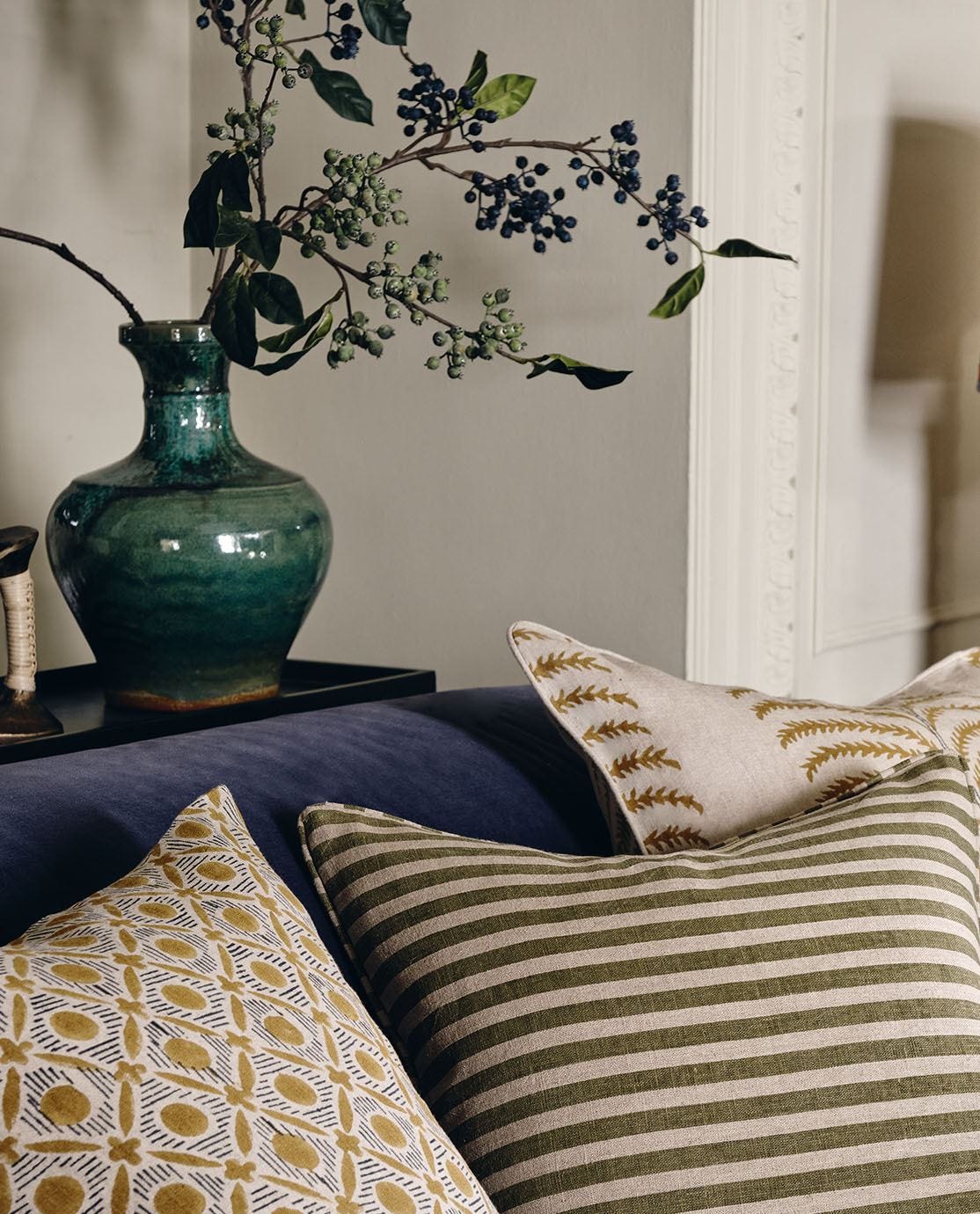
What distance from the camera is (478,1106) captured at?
81cm

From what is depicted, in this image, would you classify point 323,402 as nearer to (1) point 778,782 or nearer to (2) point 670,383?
(2) point 670,383

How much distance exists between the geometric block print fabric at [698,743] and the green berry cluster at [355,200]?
0.50 m

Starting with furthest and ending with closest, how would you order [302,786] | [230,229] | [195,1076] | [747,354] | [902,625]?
[902,625] < [747,354] < [230,229] < [302,786] < [195,1076]

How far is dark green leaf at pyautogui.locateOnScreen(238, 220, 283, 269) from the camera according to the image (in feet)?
4.23

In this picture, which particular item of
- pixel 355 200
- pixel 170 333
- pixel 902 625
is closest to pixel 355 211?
pixel 355 200

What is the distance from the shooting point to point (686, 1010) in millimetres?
833

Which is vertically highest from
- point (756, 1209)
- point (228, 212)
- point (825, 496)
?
point (228, 212)

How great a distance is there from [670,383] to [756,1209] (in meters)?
1.05

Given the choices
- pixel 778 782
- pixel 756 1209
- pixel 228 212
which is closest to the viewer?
pixel 756 1209

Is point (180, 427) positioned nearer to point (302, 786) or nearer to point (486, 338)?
point (486, 338)

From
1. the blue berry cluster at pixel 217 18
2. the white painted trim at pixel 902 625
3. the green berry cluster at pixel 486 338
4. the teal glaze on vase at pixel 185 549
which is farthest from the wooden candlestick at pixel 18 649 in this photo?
the white painted trim at pixel 902 625

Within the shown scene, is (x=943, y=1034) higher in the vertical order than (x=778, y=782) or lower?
lower

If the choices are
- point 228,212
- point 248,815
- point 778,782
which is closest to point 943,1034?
point 778,782

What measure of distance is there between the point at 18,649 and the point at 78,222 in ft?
2.66
